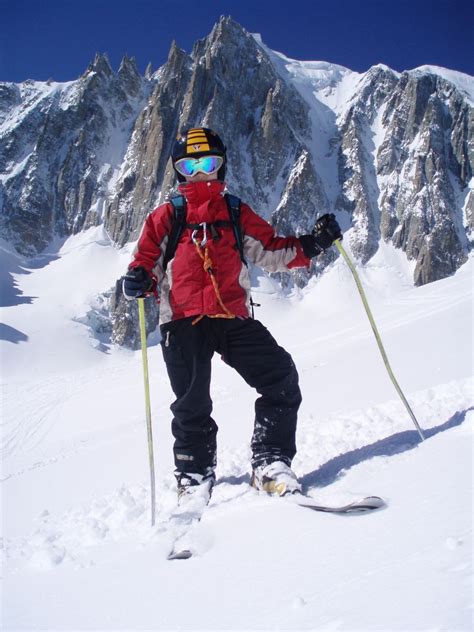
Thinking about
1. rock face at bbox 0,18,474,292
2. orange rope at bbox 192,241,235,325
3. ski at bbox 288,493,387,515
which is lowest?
ski at bbox 288,493,387,515

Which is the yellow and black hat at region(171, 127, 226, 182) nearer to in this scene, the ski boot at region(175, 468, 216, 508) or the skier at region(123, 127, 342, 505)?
the skier at region(123, 127, 342, 505)

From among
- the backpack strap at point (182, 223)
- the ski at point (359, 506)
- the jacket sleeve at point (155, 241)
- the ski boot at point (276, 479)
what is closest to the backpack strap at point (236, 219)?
the backpack strap at point (182, 223)

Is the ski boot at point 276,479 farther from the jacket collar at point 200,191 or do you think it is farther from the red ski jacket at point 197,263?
the jacket collar at point 200,191

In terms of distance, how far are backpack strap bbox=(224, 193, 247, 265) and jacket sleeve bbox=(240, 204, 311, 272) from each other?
8cm

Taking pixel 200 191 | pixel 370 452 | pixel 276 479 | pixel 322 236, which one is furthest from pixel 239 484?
pixel 200 191

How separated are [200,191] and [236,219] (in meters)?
0.37

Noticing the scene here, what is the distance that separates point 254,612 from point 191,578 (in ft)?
1.74

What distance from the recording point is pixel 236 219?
3.88 metres

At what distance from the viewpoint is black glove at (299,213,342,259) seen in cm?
386

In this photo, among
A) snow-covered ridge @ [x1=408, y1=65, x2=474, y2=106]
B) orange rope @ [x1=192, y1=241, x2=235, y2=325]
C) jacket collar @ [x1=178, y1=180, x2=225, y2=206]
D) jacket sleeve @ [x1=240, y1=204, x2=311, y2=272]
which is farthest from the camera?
snow-covered ridge @ [x1=408, y1=65, x2=474, y2=106]

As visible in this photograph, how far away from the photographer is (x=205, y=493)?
3.55 meters

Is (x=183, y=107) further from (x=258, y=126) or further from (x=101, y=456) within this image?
(x=101, y=456)

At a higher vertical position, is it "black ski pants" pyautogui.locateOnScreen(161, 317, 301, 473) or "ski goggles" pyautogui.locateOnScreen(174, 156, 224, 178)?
"ski goggles" pyautogui.locateOnScreen(174, 156, 224, 178)

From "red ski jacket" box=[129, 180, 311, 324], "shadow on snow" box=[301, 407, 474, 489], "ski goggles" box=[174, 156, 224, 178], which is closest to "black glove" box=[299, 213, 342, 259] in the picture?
"red ski jacket" box=[129, 180, 311, 324]
